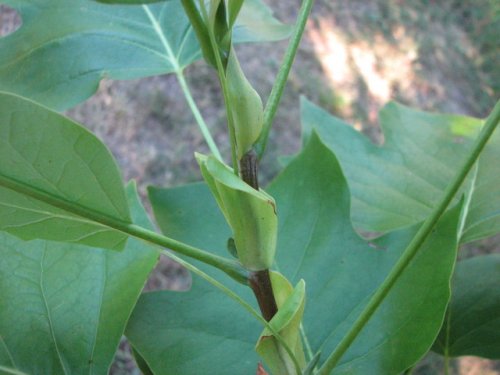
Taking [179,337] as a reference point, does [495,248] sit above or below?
below

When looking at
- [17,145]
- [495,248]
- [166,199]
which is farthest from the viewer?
[495,248]

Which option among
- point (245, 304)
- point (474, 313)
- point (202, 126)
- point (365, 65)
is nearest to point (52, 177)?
point (245, 304)

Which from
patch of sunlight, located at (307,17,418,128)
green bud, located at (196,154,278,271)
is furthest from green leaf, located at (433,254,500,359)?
patch of sunlight, located at (307,17,418,128)

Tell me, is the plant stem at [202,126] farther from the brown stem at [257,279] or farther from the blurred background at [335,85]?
the blurred background at [335,85]

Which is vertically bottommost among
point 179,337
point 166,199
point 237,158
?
point 179,337

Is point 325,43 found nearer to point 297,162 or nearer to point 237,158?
point 297,162

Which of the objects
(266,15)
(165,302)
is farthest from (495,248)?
(165,302)

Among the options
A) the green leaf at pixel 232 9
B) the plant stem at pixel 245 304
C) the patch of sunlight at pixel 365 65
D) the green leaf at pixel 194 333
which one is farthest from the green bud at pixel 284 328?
the patch of sunlight at pixel 365 65

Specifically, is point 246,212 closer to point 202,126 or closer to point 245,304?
point 245,304
